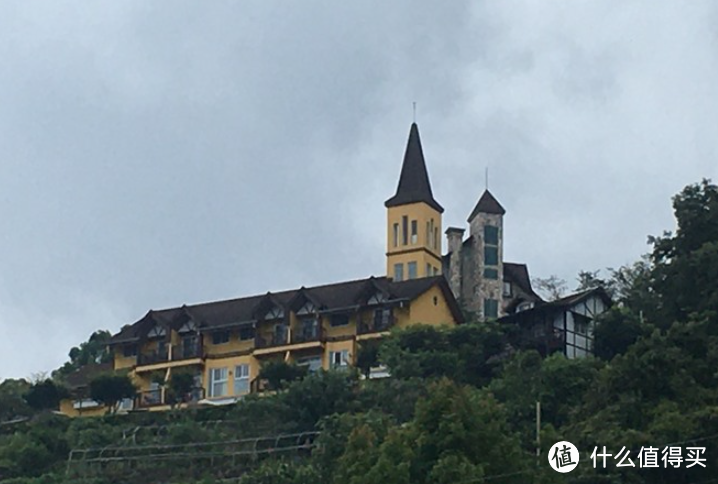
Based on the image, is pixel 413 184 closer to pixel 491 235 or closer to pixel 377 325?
pixel 491 235

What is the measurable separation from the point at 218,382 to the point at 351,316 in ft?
18.7

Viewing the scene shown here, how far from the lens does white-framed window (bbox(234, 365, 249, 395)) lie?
67812 mm

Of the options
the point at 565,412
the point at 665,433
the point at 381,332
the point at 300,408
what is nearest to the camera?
the point at 665,433

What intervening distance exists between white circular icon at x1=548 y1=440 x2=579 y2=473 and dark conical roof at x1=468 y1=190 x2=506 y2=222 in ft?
105

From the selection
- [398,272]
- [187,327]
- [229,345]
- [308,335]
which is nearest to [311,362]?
[308,335]

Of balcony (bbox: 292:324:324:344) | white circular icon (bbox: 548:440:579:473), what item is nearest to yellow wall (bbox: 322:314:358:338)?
balcony (bbox: 292:324:324:344)

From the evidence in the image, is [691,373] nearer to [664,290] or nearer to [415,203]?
[664,290]

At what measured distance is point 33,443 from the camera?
59094mm

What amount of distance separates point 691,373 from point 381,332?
18.5 meters

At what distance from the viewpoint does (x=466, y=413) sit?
41.8m

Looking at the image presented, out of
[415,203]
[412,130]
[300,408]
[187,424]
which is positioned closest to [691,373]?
[300,408]

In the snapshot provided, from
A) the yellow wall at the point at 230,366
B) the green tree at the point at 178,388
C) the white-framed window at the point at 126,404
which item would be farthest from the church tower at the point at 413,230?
the white-framed window at the point at 126,404

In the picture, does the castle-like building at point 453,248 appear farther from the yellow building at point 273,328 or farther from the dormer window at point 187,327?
the dormer window at point 187,327

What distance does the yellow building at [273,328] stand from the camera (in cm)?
6681
